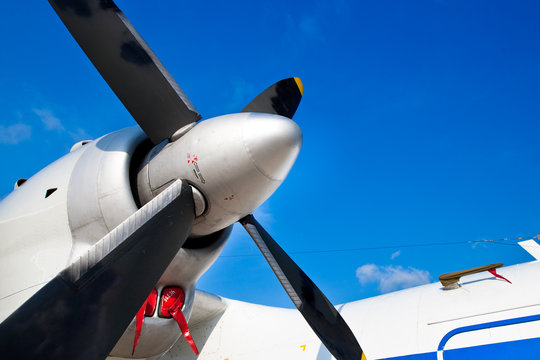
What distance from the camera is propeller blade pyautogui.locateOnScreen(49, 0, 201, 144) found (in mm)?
4453

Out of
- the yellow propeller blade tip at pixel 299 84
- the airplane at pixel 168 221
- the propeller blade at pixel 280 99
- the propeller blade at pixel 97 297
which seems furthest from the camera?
the yellow propeller blade tip at pixel 299 84

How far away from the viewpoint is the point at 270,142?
402 centimetres

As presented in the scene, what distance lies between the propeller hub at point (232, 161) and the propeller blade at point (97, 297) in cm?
63

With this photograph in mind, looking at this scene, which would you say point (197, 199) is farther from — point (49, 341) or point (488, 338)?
point (488, 338)

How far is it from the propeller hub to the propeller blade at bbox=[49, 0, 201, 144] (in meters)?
0.43

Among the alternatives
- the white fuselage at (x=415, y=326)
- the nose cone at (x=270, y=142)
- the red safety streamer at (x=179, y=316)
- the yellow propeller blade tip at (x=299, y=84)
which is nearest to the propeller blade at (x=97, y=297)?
the nose cone at (x=270, y=142)

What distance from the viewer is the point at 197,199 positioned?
4352 millimetres

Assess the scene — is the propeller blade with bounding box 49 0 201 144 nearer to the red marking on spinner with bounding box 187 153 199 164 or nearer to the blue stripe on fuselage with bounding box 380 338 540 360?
the red marking on spinner with bounding box 187 153 199 164

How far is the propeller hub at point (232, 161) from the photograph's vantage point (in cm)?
A: 405

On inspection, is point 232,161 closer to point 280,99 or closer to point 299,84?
point 280,99

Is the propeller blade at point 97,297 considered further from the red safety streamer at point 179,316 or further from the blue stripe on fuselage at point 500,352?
the blue stripe on fuselage at point 500,352

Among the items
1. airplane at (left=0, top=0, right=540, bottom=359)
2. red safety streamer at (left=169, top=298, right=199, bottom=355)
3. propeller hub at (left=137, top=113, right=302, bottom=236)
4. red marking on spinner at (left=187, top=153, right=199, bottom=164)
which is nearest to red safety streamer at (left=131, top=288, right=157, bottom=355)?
airplane at (left=0, top=0, right=540, bottom=359)

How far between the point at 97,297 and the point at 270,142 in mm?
2193

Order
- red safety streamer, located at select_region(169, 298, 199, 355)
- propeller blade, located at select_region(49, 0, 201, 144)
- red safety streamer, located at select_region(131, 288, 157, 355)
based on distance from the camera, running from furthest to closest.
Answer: red safety streamer, located at select_region(169, 298, 199, 355) < red safety streamer, located at select_region(131, 288, 157, 355) < propeller blade, located at select_region(49, 0, 201, 144)
